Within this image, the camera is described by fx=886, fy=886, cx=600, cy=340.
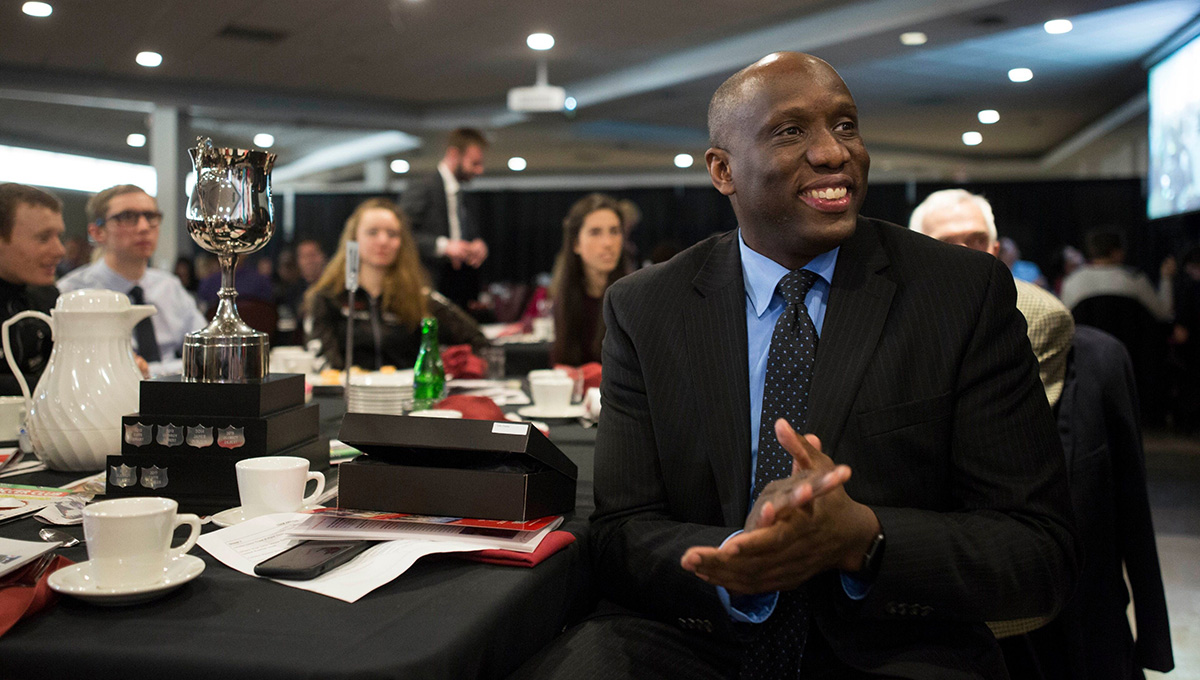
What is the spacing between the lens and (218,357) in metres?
1.38

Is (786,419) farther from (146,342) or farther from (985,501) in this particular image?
(146,342)

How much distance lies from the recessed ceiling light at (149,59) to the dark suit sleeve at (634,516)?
8155mm

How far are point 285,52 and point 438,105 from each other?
2.63m

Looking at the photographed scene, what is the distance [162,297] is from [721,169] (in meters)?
3.47

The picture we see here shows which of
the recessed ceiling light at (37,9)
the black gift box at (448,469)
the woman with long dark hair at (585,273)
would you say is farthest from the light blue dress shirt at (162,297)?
the recessed ceiling light at (37,9)

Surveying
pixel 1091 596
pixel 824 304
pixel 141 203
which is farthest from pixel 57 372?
pixel 141 203

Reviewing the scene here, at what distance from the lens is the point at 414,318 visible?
3.75 metres

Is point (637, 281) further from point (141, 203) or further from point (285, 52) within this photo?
point (285, 52)

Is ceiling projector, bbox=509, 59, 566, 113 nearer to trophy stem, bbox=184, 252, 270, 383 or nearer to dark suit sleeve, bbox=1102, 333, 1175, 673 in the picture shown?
dark suit sleeve, bbox=1102, 333, 1175, 673

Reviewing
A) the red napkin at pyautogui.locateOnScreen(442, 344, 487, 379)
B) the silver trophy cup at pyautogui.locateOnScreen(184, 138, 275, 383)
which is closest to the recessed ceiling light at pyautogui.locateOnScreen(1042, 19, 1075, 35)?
the red napkin at pyautogui.locateOnScreen(442, 344, 487, 379)

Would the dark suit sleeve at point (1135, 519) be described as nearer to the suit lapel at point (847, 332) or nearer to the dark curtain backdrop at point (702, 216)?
the suit lapel at point (847, 332)

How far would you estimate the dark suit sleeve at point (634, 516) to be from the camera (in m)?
1.19

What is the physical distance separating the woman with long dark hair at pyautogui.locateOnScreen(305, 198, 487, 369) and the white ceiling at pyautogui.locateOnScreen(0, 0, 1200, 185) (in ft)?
11.5

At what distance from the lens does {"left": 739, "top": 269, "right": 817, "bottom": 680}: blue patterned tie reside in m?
1.17
